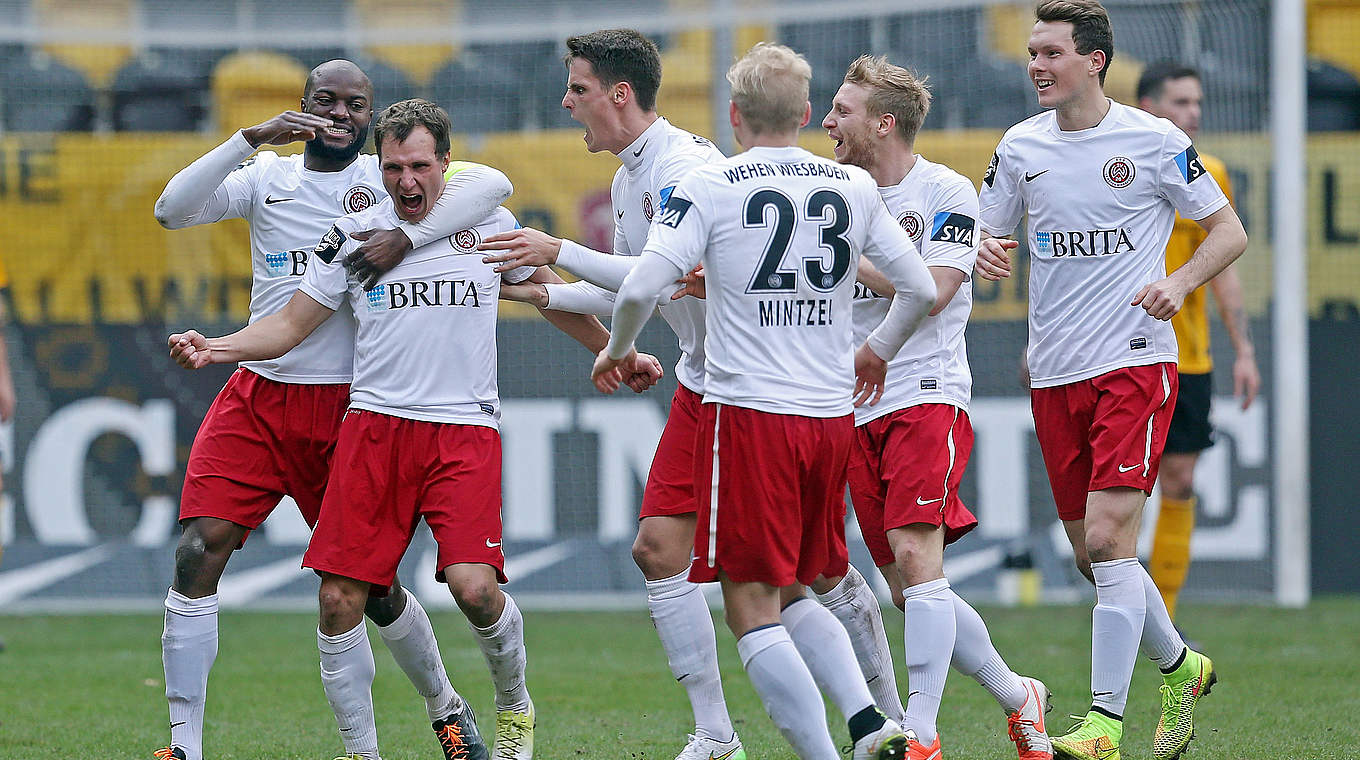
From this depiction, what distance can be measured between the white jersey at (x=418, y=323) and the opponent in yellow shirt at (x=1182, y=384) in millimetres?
3870

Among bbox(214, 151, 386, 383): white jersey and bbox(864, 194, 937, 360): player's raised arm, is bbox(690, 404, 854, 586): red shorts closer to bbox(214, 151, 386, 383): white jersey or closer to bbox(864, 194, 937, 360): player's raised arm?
bbox(864, 194, 937, 360): player's raised arm

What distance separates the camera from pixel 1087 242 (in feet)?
16.9

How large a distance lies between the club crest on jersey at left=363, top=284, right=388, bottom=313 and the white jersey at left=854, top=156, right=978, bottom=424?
5.03ft

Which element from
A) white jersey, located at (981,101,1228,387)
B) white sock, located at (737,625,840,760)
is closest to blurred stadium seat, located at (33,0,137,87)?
white jersey, located at (981,101,1228,387)

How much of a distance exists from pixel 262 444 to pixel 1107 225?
9.51ft

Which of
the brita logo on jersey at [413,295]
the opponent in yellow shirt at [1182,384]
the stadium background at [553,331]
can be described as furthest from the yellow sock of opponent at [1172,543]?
the brita logo on jersey at [413,295]

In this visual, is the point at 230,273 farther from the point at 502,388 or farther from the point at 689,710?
the point at 689,710

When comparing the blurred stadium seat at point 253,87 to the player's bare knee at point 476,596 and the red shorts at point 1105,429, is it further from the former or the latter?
the red shorts at point 1105,429

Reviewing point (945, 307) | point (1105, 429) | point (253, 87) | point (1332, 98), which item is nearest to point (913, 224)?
point (945, 307)

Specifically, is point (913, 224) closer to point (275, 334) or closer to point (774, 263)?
point (774, 263)

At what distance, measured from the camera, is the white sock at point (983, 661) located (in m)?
4.95

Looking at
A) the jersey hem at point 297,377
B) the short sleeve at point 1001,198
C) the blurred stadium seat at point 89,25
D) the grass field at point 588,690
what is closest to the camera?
the jersey hem at point 297,377

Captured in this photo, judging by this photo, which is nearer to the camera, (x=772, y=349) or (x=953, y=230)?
(x=772, y=349)

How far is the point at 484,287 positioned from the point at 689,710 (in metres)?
2.26
